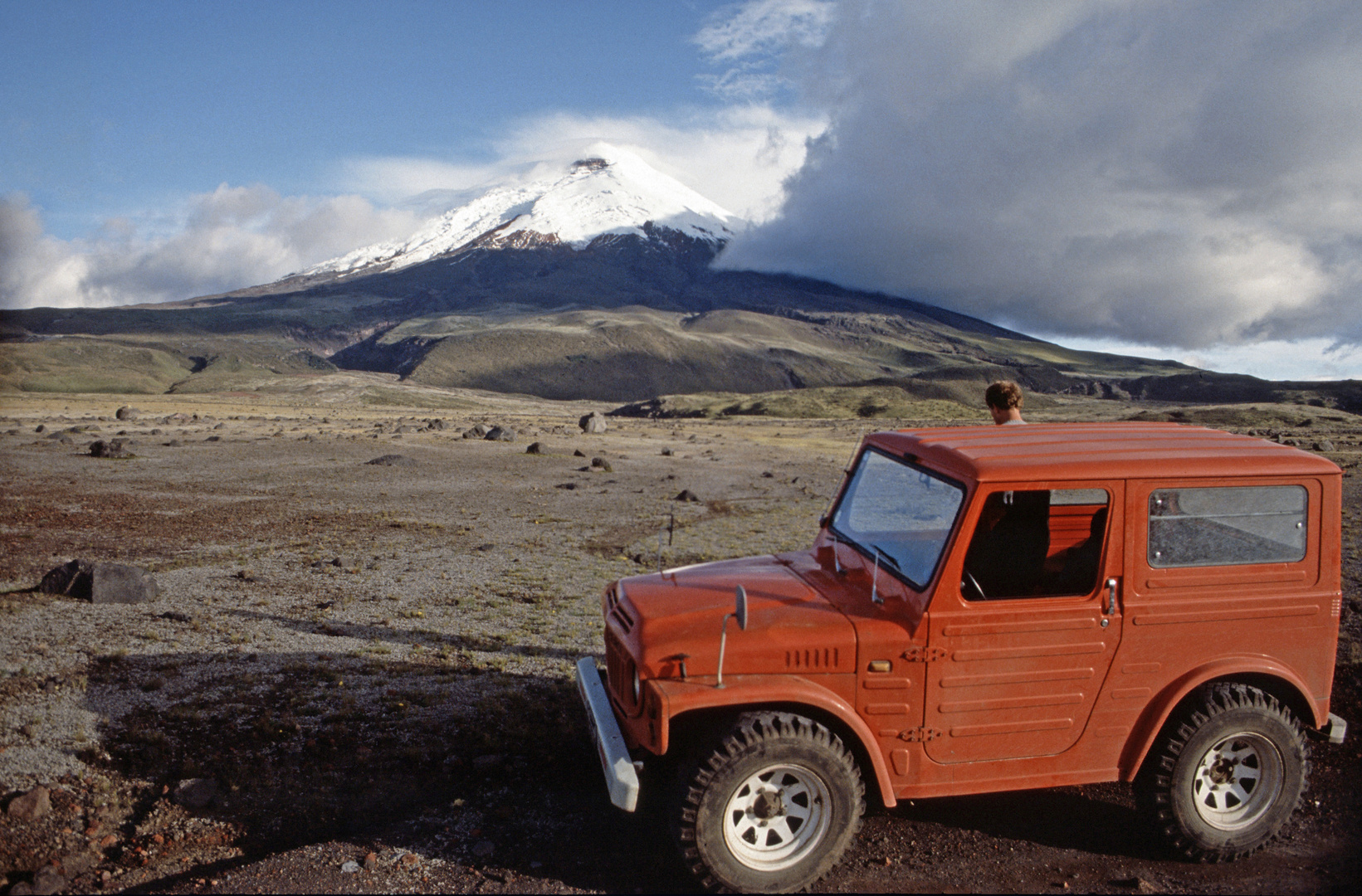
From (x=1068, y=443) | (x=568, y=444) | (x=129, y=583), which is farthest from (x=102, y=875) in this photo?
(x=568, y=444)

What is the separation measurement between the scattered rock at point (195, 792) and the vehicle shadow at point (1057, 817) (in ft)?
15.4

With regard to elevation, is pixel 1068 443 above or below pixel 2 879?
above

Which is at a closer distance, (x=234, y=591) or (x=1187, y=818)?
(x=1187, y=818)

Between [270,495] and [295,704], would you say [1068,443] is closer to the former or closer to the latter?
[295,704]

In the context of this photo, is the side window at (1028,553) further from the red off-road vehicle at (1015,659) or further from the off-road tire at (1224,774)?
the off-road tire at (1224,774)

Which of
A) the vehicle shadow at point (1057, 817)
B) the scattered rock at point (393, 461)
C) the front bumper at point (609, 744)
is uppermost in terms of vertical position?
the front bumper at point (609, 744)

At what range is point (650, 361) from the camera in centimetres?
19950

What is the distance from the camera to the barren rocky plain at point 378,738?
492 centimetres

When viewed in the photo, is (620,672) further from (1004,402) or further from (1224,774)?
(1004,402)

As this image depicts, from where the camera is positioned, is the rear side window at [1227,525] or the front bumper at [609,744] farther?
the rear side window at [1227,525]

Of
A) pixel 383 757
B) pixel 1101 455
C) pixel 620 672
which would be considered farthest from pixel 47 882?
pixel 1101 455

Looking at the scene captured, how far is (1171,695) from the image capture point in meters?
4.92

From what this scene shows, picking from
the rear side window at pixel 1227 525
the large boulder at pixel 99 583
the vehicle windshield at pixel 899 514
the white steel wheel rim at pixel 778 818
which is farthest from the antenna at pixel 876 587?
the large boulder at pixel 99 583

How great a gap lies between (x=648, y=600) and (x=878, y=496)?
176 cm
